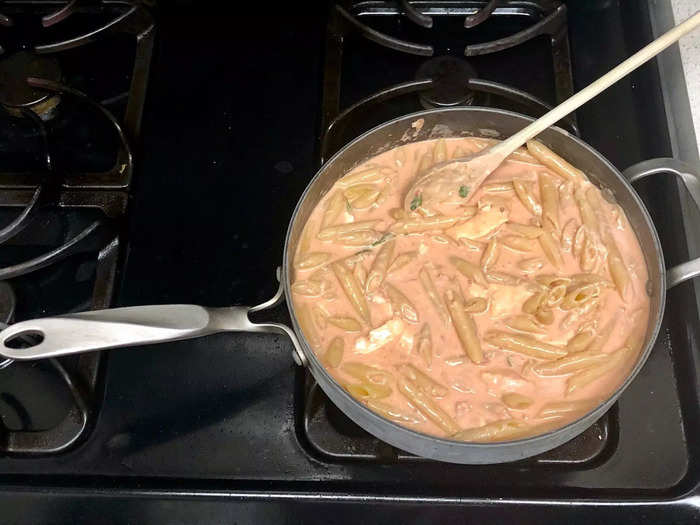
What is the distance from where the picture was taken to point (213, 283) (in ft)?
4.94

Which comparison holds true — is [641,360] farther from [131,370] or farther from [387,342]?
[131,370]

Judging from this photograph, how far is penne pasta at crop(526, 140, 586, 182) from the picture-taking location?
1446 mm

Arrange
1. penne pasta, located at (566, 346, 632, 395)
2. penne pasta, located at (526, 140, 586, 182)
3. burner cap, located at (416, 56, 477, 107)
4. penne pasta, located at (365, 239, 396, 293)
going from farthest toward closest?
1. burner cap, located at (416, 56, 477, 107)
2. penne pasta, located at (526, 140, 586, 182)
3. penne pasta, located at (365, 239, 396, 293)
4. penne pasta, located at (566, 346, 632, 395)

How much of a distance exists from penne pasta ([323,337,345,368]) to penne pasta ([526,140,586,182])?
562 millimetres

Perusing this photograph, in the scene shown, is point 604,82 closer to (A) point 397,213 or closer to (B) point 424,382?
(A) point 397,213

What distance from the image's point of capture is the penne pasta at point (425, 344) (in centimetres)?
127

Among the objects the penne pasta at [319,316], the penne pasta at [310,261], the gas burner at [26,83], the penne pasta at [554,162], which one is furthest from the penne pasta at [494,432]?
the gas burner at [26,83]

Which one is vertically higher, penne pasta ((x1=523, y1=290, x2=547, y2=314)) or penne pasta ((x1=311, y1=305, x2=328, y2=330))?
penne pasta ((x1=311, y1=305, x2=328, y2=330))

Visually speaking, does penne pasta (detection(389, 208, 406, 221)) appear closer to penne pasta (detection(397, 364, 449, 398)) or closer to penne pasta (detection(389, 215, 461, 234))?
penne pasta (detection(389, 215, 461, 234))

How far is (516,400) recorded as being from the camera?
4.02 ft

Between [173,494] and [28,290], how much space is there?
21.6 inches

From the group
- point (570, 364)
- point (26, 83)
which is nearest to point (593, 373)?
point (570, 364)

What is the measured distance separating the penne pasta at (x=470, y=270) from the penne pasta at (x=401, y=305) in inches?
4.6

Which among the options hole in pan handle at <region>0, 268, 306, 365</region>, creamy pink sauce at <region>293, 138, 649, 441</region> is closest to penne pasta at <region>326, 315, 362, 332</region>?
creamy pink sauce at <region>293, 138, 649, 441</region>
